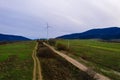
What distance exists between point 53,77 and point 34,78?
6.63ft

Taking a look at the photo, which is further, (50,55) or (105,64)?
(50,55)

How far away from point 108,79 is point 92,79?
247cm

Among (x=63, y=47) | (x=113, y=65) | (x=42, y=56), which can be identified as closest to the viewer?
(x=113, y=65)

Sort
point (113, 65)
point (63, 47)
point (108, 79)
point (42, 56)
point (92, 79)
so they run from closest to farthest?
point (92, 79), point (108, 79), point (113, 65), point (42, 56), point (63, 47)

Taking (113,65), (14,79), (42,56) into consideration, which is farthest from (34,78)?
(42,56)

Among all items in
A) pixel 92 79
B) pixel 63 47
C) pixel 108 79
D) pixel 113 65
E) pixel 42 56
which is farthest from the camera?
pixel 63 47

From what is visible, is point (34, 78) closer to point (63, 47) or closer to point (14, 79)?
point (14, 79)

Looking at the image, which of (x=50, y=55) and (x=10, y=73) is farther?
(x=50, y=55)

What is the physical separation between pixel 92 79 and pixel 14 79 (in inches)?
223

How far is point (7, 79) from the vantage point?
938 inches

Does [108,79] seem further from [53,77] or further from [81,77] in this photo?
[53,77]

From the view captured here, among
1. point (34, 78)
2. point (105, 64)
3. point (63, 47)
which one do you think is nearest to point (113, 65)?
point (105, 64)

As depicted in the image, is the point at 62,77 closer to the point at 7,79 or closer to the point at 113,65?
the point at 7,79

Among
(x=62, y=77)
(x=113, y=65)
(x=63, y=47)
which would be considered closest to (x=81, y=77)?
(x=62, y=77)
